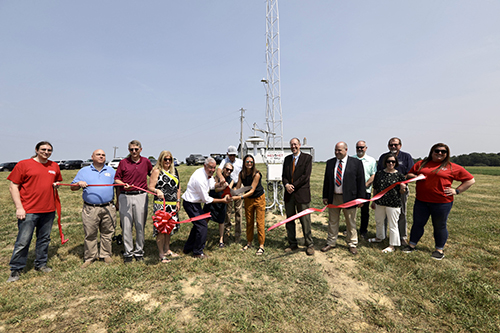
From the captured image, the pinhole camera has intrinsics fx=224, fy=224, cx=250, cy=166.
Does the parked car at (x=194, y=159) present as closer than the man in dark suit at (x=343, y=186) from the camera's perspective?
No

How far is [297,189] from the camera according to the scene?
4480 mm

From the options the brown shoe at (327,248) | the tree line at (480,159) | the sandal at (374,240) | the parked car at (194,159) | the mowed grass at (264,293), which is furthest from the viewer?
the tree line at (480,159)

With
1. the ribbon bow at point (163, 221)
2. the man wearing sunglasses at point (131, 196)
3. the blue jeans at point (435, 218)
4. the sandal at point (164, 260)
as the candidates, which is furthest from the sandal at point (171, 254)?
the blue jeans at point (435, 218)

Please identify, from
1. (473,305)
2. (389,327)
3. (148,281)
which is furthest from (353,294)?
(148,281)

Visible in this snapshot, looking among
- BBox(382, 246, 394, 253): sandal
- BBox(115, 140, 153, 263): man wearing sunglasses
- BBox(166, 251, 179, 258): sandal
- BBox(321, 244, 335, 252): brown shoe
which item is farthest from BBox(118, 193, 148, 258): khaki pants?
BBox(382, 246, 394, 253): sandal

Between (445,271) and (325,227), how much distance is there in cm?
276

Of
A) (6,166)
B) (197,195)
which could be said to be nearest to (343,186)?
(197,195)

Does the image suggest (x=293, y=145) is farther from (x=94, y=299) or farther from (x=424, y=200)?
(x=94, y=299)

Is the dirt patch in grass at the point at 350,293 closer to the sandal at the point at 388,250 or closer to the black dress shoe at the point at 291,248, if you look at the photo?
the black dress shoe at the point at 291,248

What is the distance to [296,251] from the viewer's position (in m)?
4.57

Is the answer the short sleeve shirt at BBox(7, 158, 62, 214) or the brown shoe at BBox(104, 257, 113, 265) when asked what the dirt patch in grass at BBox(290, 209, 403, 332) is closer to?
the brown shoe at BBox(104, 257, 113, 265)

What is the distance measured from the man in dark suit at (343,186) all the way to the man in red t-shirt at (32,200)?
4.91 m

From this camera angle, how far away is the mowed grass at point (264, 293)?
2604mm

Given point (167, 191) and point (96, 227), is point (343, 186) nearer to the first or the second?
point (167, 191)
